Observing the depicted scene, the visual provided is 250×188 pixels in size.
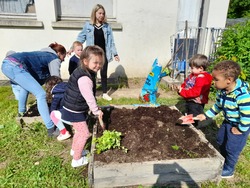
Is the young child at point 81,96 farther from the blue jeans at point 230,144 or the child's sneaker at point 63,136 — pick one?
the blue jeans at point 230,144

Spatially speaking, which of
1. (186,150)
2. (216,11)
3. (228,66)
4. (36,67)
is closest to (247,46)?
(216,11)

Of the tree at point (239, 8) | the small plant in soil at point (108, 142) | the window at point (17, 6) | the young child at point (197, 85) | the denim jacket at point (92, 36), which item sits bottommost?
the small plant in soil at point (108, 142)

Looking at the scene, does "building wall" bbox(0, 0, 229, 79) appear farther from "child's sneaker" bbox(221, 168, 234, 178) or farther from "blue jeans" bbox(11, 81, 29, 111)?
"child's sneaker" bbox(221, 168, 234, 178)

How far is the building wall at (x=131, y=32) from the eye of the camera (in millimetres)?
6066

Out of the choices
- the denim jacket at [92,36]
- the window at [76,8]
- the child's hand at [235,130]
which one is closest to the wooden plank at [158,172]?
the child's hand at [235,130]

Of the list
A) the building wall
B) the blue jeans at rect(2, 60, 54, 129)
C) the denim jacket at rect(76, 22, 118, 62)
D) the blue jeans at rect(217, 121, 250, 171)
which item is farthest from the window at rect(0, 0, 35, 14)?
the blue jeans at rect(217, 121, 250, 171)

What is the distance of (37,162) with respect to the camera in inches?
121

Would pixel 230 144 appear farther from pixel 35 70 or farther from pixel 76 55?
pixel 76 55

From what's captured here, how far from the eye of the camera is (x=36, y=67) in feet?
11.8

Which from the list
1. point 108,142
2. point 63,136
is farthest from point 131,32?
point 108,142

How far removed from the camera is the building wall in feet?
19.9

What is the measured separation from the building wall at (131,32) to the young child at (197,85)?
11.2 ft

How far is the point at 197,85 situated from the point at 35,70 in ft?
8.65

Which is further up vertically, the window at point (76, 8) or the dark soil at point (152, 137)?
the window at point (76, 8)
